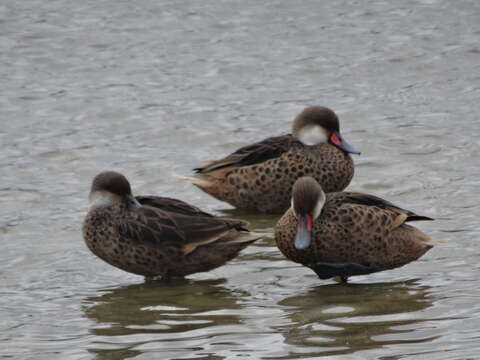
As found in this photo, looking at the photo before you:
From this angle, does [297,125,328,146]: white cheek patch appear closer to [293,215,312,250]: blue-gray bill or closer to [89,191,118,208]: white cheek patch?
[89,191,118,208]: white cheek patch

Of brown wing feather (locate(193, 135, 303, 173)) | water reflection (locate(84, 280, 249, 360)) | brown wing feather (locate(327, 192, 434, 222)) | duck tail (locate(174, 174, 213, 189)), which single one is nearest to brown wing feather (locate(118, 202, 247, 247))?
water reflection (locate(84, 280, 249, 360))

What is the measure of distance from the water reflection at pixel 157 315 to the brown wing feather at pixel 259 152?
2057mm

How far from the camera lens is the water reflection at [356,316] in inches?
262

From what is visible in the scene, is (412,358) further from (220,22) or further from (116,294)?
(220,22)

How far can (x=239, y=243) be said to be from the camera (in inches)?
322

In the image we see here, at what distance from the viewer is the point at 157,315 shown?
7449 mm

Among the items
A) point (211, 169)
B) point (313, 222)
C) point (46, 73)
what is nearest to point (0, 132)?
point (46, 73)

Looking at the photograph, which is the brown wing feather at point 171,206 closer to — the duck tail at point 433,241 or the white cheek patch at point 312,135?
the duck tail at point 433,241

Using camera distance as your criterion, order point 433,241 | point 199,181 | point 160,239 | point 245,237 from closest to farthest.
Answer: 1. point 433,241
2. point 160,239
3. point 245,237
4. point 199,181

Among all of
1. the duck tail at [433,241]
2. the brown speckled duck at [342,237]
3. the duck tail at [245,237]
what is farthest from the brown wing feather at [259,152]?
the duck tail at [433,241]

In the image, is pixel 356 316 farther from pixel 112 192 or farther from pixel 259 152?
pixel 259 152

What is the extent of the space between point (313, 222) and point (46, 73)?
7935 millimetres

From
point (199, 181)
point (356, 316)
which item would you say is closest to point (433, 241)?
point (356, 316)

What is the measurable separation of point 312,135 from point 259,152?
1.59ft
